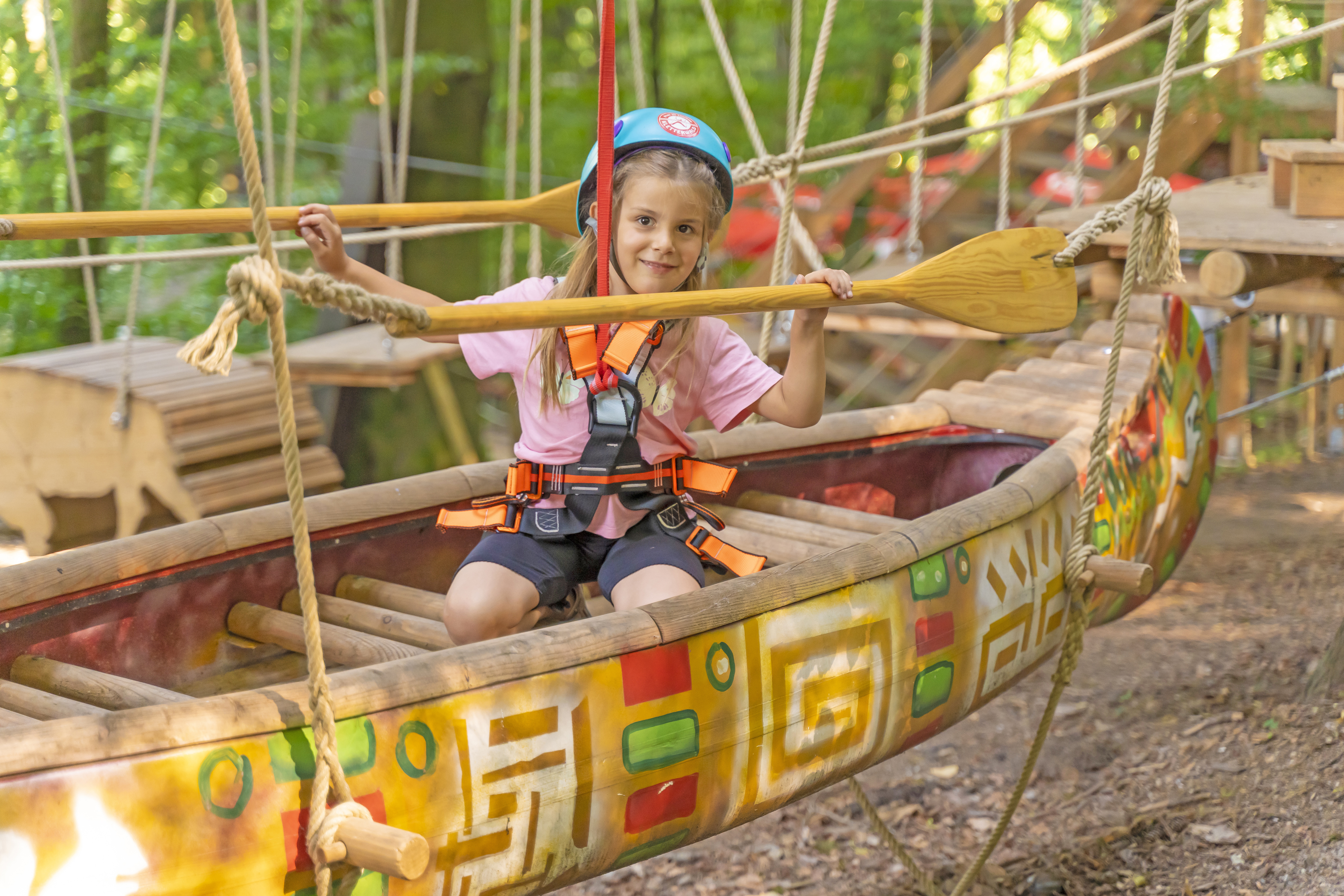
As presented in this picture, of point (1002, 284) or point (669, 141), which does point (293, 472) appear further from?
point (1002, 284)

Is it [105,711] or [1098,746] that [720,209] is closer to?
[105,711]

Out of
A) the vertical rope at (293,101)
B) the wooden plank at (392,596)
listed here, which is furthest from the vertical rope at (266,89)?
the wooden plank at (392,596)

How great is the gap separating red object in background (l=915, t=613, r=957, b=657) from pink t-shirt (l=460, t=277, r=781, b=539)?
1.34ft

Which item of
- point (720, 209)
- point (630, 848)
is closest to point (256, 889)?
point (630, 848)

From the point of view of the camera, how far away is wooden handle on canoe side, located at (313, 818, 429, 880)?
1217 mm

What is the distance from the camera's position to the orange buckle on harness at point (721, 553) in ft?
6.20

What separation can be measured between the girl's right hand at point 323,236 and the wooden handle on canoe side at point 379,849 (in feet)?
2.59

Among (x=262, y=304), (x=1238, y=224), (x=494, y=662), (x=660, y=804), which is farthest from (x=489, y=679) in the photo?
(x=1238, y=224)

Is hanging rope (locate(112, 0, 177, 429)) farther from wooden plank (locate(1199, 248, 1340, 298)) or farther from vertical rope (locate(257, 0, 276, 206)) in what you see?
wooden plank (locate(1199, 248, 1340, 298))

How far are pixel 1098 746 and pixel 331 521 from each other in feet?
6.32

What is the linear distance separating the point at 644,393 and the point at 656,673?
0.49 m

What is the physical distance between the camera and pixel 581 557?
192 centimetres

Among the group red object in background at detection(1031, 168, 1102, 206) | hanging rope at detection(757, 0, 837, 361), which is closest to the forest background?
red object in background at detection(1031, 168, 1102, 206)

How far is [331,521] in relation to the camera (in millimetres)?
2045
